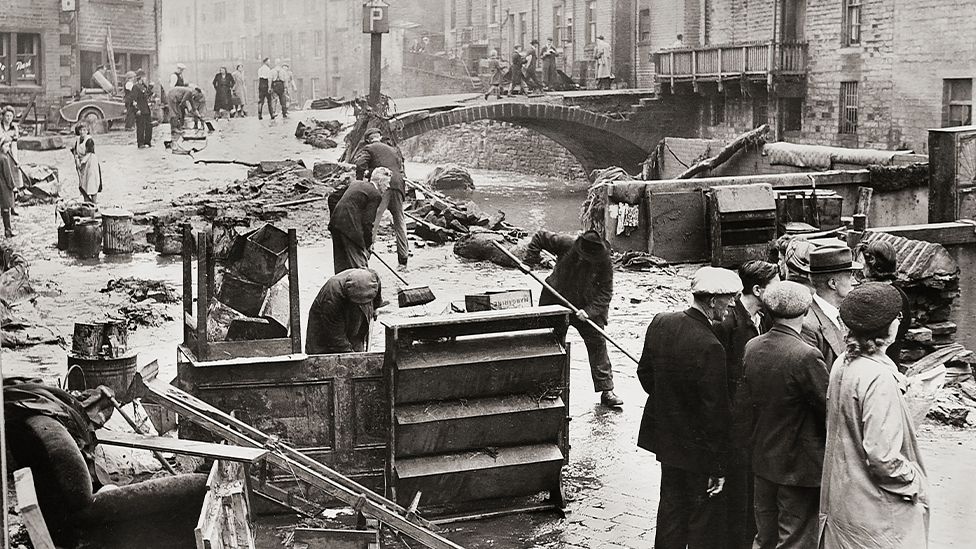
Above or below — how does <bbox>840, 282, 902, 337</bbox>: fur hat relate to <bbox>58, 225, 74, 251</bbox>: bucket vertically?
above

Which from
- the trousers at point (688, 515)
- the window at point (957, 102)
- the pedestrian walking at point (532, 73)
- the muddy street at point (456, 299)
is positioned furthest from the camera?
the pedestrian walking at point (532, 73)

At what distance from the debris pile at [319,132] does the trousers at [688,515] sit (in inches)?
963

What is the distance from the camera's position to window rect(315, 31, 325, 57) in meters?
46.5

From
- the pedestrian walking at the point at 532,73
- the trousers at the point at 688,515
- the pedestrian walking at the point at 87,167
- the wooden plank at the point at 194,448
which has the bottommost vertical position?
the trousers at the point at 688,515

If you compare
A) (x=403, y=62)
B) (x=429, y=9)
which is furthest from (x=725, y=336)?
(x=429, y=9)

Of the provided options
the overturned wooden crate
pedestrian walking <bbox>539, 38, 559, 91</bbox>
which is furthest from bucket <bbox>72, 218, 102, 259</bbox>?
pedestrian walking <bbox>539, 38, 559, 91</bbox>

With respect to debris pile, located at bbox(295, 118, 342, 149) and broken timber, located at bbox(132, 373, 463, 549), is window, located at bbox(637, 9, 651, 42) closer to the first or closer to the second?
debris pile, located at bbox(295, 118, 342, 149)

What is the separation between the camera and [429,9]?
51969 mm

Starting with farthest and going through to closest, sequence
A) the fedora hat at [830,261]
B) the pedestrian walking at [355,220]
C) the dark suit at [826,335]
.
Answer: the pedestrian walking at [355,220], the fedora hat at [830,261], the dark suit at [826,335]

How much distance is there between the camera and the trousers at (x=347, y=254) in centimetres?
1173

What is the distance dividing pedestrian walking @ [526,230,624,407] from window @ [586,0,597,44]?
3524 centimetres

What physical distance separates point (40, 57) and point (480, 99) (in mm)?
23187

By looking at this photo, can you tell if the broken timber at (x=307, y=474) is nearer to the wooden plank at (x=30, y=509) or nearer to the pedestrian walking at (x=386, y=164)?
the wooden plank at (x=30, y=509)

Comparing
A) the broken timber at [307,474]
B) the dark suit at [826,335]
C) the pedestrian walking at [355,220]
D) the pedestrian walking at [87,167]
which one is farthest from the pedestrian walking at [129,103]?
the dark suit at [826,335]
